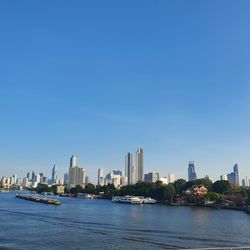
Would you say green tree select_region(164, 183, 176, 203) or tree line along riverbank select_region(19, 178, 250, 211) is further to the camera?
green tree select_region(164, 183, 176, 203)

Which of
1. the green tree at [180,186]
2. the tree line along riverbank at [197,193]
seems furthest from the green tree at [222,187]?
the green tree at [180,186]

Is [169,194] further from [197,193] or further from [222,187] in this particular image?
[222,187]

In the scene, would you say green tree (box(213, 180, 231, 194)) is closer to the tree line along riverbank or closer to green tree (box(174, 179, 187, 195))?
the tree line along riverbank

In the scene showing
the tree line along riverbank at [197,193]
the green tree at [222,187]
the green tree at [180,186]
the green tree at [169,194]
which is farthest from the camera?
the green tree at [180,186]

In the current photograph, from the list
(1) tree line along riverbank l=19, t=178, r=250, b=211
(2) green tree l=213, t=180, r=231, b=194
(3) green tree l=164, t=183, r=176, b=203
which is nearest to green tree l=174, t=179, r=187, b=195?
(1) tree line along riverbank l=19, t=178, r=250, b=211

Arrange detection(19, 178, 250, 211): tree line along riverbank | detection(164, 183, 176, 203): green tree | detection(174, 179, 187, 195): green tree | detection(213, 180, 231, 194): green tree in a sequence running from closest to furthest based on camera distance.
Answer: detection(19, 178, 250, 211): tree line along riverbank < detection(164, 183, 176, 203): green tree < detection(213, 180, 231, 194): green tree < detection(174, 179, 187, 195): green tree

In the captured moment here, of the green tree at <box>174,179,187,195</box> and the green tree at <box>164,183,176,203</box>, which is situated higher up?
the green tree at <box>174,179,187,195</box>

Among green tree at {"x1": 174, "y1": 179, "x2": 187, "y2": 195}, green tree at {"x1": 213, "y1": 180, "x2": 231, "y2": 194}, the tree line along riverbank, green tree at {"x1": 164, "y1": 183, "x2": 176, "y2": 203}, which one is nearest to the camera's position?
the tree line along riverbank

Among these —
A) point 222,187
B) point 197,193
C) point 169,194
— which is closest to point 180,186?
point 169,194

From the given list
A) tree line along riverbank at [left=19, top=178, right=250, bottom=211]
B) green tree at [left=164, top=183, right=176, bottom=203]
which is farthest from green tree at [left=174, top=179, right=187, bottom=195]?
green tree at [left=164, top=183, right=176, bottom=203]

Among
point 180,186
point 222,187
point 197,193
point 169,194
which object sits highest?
point 180,186

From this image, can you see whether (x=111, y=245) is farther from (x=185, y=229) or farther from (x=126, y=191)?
(x=126, y=191)

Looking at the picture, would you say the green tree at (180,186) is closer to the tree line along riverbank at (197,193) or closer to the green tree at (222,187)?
the tree line along riverbank at (197,193)

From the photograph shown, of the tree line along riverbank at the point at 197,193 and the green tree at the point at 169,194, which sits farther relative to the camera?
the green tree at the point at 169,194
